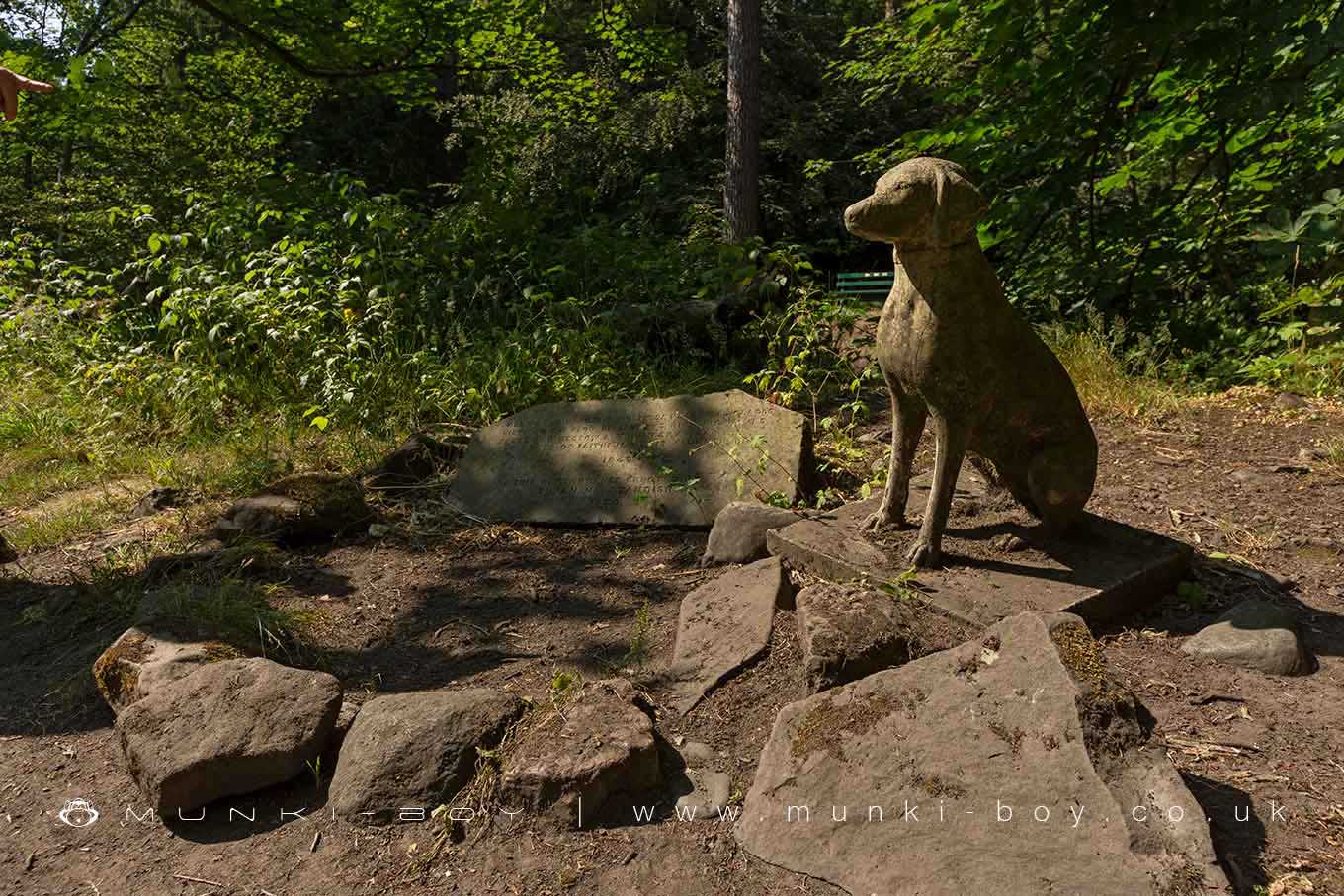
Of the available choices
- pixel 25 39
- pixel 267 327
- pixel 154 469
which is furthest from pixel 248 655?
pixel 25 39

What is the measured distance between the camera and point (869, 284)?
1085cm

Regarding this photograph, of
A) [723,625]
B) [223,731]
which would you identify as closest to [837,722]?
[723,625]

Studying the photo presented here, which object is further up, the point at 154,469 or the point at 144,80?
the point at 144,80

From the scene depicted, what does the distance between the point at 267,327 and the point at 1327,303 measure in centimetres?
718

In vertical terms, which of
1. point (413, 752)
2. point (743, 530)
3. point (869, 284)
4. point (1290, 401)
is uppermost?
point (869, 284)

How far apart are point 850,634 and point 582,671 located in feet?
3.41

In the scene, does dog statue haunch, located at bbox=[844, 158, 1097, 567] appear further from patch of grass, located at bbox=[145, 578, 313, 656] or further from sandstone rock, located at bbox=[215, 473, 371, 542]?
sandstone rock, located at bbox=[215, 473, 371, 542]

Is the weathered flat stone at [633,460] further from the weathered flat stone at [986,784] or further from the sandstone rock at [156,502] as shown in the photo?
the weathered flat stone at [986,784]

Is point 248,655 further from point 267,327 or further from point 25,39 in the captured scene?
point 25,39

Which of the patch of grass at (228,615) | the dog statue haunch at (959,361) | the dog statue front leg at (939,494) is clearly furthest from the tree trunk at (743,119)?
the patch of grass at (228,615)

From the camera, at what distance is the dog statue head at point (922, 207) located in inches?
108

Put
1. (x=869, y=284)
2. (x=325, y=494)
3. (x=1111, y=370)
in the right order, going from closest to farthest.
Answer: (x=325, y=494)
(x=1111, y=370)
(x=869, y=284)

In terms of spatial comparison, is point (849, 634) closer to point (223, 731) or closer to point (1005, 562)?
point (1005, 562)

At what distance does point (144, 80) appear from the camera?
10961mm
